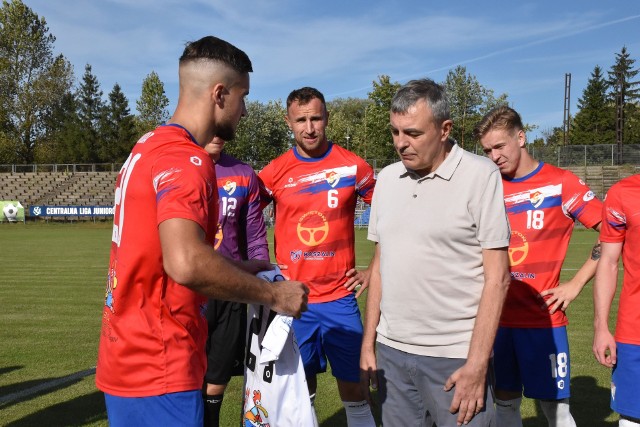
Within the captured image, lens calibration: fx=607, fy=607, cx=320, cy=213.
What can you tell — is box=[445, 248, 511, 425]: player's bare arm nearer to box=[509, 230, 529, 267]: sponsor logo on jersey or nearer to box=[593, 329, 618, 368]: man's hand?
box=[593, 329, 618, 368]: man's hand

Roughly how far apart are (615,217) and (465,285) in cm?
117

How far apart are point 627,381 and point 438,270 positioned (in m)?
1.37

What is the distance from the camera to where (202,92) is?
268 centimetres

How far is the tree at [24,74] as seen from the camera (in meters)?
58.6

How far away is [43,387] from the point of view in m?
6.71

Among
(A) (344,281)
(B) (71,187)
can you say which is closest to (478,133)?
(A) (344,281)

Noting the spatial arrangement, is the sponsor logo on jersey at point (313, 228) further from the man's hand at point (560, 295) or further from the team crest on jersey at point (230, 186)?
the man's hand at point (560, 295)

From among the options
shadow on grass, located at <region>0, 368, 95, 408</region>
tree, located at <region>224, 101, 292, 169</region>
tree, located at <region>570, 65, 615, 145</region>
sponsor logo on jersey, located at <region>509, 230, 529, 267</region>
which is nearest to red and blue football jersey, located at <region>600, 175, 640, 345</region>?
sponsor logo on jersey, located at <region>509, 230, 529, 267</region>

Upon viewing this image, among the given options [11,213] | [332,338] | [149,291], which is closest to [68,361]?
[332,338]

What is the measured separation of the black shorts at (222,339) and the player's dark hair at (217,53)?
2.67 metres

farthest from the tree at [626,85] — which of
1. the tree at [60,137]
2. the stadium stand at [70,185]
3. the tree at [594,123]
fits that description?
the tree at [60,137]

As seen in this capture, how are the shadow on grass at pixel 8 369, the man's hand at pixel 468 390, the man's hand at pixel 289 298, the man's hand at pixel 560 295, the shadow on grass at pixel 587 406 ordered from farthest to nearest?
the shadow on grass at pixel 8 369 < the shadow on grass at pixel 587 406 < the man's hand at pixel 560 295 < the man's hand at pixel 468 390 < the man's hand at pixel 289 298

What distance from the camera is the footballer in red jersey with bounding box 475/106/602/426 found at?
4.35m

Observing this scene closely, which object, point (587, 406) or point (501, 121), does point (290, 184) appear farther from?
point (587, 406)
